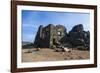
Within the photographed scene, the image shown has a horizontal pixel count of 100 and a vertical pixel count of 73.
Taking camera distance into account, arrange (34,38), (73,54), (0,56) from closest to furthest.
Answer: (0,56) < (34,38) < (73,54)

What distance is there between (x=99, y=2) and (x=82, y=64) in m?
0.72

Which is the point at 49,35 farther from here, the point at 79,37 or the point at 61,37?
the point at 79,37

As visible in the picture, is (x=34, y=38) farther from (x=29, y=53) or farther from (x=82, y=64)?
(x=82, y=64)

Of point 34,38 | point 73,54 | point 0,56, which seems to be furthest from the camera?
point 73,54

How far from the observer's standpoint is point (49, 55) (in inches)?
80.2

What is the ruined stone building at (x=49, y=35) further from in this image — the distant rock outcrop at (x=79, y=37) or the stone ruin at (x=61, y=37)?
the distant rock outcrop at (x=79, y=37)

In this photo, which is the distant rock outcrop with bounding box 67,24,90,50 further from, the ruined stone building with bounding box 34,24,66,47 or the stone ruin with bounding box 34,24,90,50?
the ruined stone building with bounding box 34,24,66,47

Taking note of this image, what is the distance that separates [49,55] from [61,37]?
225mm

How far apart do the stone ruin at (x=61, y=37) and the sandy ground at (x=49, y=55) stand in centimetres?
5

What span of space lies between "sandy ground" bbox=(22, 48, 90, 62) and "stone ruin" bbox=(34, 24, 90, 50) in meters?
0.05

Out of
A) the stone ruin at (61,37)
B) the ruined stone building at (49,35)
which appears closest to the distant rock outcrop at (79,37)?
the stone ruin at (61,37)

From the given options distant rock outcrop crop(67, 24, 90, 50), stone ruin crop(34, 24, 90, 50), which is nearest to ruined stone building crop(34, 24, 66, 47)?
stone ruin crop(34, 24, 90, 50)

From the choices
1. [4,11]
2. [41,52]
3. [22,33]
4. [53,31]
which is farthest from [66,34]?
[4,11]

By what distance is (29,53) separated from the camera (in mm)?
1968
